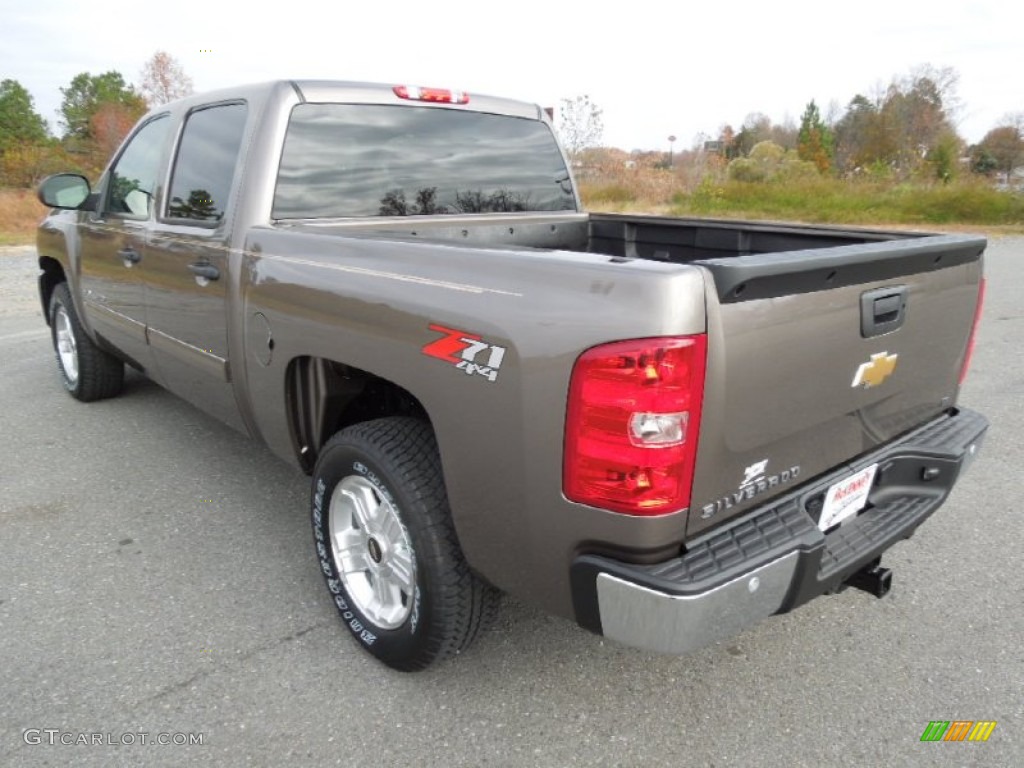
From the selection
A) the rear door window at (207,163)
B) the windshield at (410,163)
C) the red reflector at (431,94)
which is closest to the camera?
the windshield at (410,163)

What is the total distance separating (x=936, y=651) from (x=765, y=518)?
1143 millimetres

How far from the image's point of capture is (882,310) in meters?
2.01

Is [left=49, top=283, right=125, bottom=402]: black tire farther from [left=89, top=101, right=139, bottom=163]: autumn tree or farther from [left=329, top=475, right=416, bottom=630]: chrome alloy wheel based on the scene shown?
[left=89, top=101, right=139, bottom=163]: autumn tree

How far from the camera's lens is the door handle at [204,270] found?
291cm

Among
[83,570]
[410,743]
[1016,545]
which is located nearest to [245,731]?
[410,743]

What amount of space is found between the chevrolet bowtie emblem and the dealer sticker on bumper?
28cm

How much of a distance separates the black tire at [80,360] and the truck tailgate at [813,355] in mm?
4279

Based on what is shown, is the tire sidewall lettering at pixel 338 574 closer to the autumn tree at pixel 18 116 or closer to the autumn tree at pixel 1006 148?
the autumn tree at pixel 1006 148

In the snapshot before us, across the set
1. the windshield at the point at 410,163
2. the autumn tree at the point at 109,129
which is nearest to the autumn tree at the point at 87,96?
the autumn tree at the point at 109,129

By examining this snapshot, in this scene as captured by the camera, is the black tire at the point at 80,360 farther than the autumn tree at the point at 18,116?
No

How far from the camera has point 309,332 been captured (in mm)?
2445

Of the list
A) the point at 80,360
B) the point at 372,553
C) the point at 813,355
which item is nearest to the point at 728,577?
the point at 813,355

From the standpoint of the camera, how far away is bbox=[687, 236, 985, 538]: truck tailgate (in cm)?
166

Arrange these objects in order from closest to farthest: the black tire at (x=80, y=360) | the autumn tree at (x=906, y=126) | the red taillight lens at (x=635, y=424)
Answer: the red taillight lens at (x=635, y=424), the black tire at (x=80, y=360), the autumn tree at (x=906, y=126)
